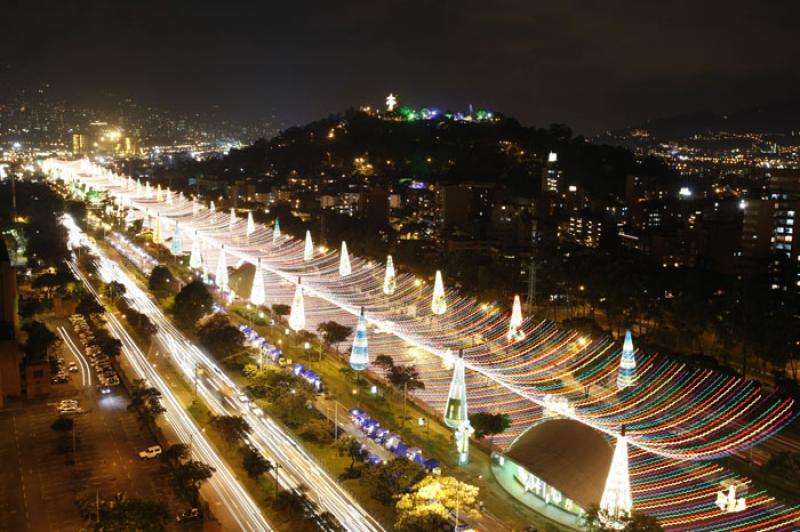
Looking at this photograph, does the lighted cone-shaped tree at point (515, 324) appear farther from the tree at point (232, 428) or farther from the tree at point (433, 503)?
the tree at point (433, 503)

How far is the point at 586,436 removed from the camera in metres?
11.2

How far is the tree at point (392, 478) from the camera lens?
1038 cm

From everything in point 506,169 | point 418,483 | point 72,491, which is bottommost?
point 72,491

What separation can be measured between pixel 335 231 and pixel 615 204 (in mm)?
15341

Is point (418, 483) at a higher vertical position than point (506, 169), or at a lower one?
lower

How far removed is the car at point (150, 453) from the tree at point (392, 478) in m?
3.91

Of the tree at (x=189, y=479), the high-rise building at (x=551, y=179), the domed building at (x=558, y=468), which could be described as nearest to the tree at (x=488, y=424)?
the domed building at (x=558, y=468)

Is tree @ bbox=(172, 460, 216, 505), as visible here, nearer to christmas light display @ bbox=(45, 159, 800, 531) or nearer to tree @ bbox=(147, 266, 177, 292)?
christmas light display @ bbox=(45, 159, 800, 531)

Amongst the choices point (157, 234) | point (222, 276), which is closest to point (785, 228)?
point (222, 276)

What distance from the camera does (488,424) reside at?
1269 cm

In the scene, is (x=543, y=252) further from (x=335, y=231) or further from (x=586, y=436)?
(x=586, y=436)

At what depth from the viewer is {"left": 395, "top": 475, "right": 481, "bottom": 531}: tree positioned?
9492 mm

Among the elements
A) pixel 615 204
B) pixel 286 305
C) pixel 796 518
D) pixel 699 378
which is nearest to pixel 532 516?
pixel 796 518

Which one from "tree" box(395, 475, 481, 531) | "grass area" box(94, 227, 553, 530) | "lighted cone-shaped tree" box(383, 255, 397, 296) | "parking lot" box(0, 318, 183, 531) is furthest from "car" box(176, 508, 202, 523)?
"lighted cone-shaped tree" box(383, 255, 397, 296)
